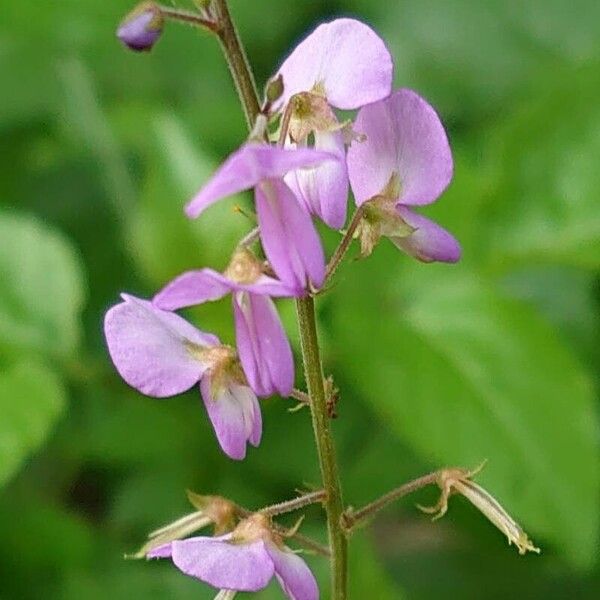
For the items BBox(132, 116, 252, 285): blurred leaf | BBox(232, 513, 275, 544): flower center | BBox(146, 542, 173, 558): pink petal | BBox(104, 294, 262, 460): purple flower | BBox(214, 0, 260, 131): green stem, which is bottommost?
BBox(132, 116, 252, 285): blurred leaf

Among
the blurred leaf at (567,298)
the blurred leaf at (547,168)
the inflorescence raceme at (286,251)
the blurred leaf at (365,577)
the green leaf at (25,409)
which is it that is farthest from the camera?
the blurred leaf at (567,298)

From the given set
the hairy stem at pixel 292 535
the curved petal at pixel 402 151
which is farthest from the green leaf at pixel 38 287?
the curved petal at pixel 402 151

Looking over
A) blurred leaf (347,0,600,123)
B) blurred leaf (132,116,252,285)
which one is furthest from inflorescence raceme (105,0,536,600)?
blurred leaf (347,0,600,123)

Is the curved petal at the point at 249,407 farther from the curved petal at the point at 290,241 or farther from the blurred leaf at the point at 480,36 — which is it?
the blurred leaf at the point at 480,36

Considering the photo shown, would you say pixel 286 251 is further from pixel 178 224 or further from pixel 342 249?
pixel 178 224

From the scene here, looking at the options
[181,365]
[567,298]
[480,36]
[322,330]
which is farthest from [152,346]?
[480,36]

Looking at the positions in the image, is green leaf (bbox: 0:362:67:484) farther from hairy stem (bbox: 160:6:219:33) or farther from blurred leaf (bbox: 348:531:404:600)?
hairy stem (bbox: 160:6:219:33)

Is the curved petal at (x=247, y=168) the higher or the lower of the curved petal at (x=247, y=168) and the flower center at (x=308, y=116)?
the higher

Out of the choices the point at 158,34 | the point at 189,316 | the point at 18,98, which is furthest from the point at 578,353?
the point at 158,34
